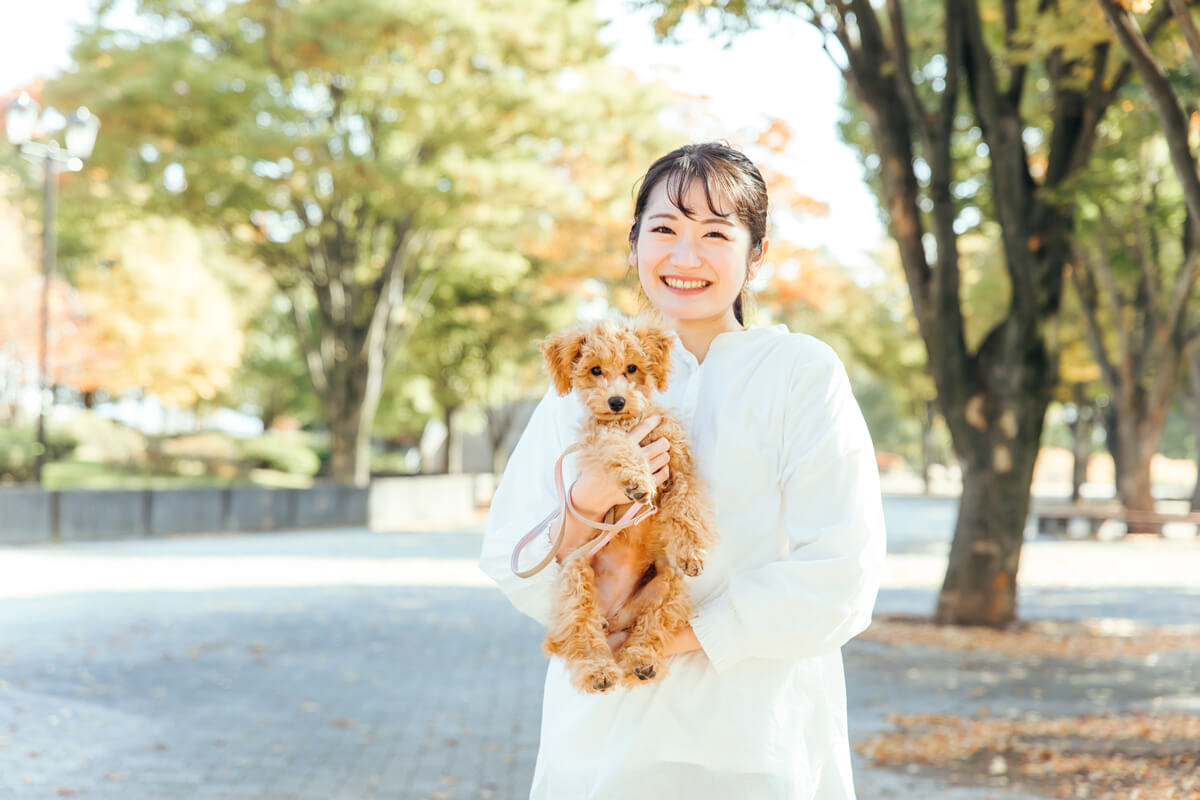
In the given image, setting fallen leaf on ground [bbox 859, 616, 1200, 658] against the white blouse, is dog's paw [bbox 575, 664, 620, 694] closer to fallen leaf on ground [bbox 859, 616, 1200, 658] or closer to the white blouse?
the white blouse

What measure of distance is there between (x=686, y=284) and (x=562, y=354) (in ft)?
0.90

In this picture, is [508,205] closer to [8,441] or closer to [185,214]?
[185,214]

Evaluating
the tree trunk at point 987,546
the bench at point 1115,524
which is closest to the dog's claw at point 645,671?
the tree trunk at point 987,546

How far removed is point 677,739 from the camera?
2094 mm

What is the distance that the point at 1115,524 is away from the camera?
29.2m

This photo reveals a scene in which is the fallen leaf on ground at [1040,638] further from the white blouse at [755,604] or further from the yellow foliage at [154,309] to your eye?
the yellow foliage at [154,309]

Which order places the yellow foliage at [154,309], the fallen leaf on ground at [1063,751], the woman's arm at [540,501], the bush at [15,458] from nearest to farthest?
the woman's arm at [540,501] < the fallen leaf on ground at [1063,751] < the bush at [15,458] < the yellow foliage at [154,309]

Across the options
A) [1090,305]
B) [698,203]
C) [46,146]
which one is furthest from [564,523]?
[1090,305]

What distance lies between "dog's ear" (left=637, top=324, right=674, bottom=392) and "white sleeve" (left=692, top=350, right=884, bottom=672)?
249 mm

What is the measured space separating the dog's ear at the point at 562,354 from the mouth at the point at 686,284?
0.66 feet

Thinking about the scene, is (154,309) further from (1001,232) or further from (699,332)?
(699,332)

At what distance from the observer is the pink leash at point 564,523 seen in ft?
6.75

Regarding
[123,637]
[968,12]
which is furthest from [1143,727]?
[123,637]

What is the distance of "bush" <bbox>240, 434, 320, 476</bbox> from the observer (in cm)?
3403
